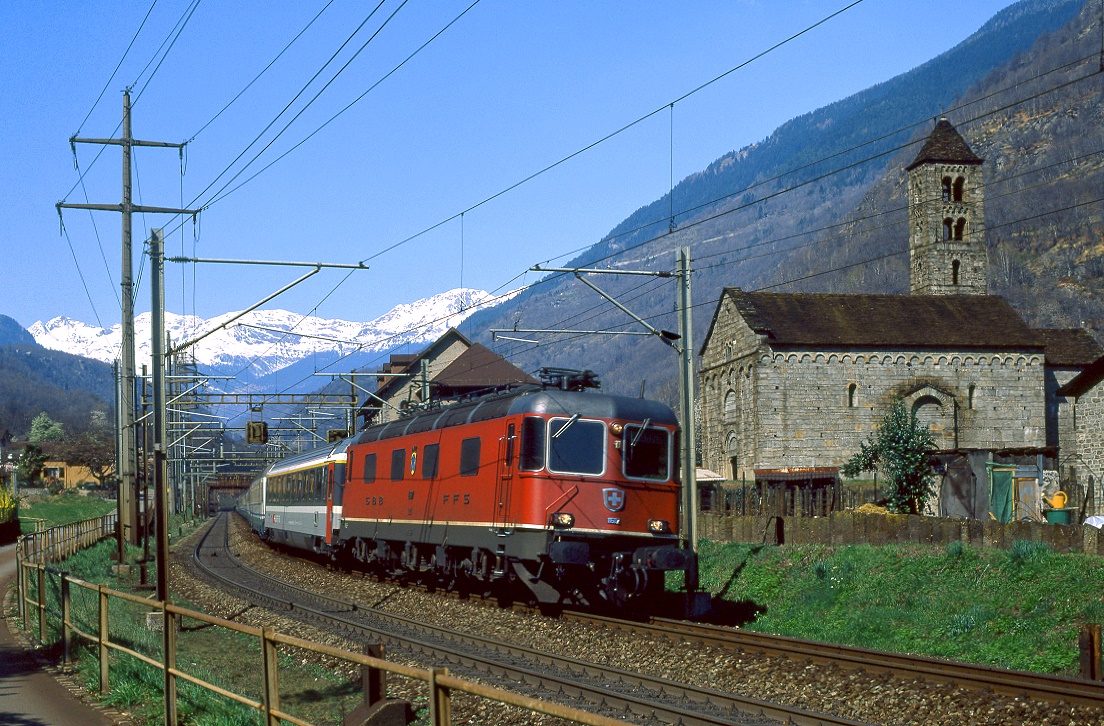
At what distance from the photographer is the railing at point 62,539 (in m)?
25.1

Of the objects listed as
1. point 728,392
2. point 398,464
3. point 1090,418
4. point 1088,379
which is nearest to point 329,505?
point 398,464

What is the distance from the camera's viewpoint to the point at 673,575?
27578 mm

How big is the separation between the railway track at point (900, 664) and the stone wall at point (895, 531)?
27.4ft

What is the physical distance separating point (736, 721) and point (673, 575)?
53.9 ft

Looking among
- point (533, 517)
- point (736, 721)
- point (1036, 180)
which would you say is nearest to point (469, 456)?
point (533, 517)

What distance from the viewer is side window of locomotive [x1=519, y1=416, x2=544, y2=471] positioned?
19500mm

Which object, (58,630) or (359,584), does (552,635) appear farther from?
(359,584)

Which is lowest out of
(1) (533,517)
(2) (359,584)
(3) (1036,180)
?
(2) (359,584)

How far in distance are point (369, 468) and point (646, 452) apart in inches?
421

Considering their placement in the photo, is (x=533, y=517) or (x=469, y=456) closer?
(x=533, y=517)

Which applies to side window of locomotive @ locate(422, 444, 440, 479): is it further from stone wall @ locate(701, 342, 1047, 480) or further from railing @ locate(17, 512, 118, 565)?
stone wall @ locate(701, 342, 1047, 480)

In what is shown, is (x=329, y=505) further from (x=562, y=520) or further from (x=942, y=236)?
(x=942, y=236)

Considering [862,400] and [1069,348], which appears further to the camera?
[1069,348]

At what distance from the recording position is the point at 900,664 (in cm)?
1372
